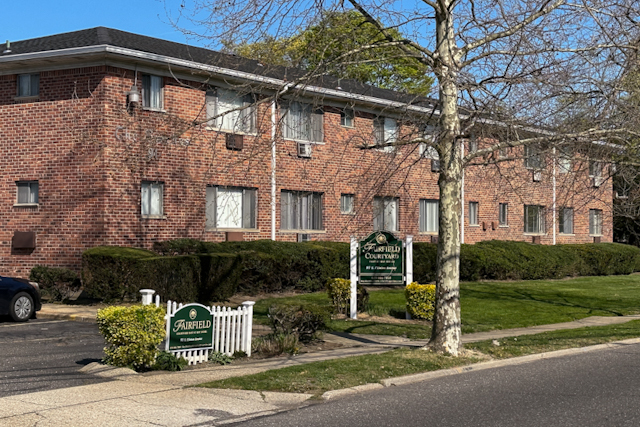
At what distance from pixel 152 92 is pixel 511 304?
1223 cm

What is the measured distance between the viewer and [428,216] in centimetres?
3381

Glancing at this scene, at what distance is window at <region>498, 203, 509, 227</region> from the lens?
37.3 meters

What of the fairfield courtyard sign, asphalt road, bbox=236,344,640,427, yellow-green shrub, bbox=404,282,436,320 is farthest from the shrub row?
asphalt road, bbox=236,344,640,427

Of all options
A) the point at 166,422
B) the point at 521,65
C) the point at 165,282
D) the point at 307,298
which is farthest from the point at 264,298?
the point at 166,422

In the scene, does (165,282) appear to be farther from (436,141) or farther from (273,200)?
(436,141)

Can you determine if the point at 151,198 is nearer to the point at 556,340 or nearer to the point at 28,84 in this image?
the point at 28,84

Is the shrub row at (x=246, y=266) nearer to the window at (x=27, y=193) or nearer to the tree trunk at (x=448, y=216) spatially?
the window at (x=27, y=193)

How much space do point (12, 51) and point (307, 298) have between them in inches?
468

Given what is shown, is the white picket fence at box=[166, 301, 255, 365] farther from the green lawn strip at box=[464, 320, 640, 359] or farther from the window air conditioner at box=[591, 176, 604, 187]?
the window air conditioner at box=[591, 176, 604, 187]

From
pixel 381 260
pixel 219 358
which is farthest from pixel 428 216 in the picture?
pixel 219 358

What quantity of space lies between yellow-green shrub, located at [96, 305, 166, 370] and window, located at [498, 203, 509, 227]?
27249 mm

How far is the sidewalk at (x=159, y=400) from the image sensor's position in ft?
29.4

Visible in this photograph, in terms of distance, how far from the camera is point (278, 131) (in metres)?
13.4

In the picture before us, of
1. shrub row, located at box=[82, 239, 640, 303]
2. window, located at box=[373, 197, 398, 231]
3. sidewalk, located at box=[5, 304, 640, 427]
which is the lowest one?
sidewalk, located at box=[5, 304, 640, 427]
